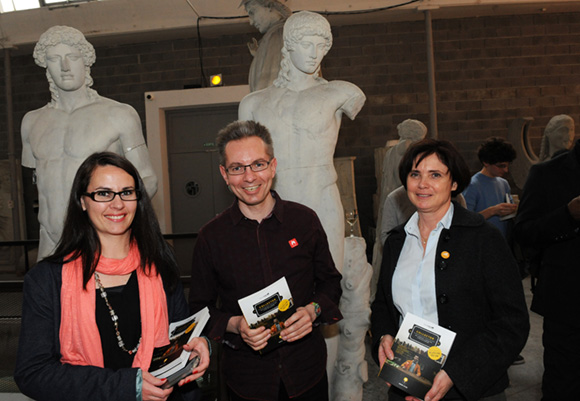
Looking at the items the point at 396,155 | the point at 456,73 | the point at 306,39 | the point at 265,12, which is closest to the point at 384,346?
the point at 306,39

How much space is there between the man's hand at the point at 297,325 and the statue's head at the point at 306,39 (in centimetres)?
134

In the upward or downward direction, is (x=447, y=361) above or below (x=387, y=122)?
→ below

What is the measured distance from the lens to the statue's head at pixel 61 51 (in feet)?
7.80

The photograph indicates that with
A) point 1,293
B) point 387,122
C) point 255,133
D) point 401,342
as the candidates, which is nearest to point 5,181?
point 1,293

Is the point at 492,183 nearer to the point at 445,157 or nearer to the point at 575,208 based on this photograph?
the point at 575,208

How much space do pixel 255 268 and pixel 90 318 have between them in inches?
22.0

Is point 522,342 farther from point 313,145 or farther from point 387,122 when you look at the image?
point 387,122

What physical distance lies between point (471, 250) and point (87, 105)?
1979 millimetres

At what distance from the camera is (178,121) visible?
815 centimetres

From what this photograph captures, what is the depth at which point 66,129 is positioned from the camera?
8.08ft

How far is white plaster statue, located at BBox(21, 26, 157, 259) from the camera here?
241 cm

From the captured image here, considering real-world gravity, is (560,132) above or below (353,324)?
above

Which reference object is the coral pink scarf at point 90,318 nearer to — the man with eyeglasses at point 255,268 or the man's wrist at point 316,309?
the man with eyeglasses at point 255,268

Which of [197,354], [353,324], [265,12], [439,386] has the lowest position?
[353,324]
